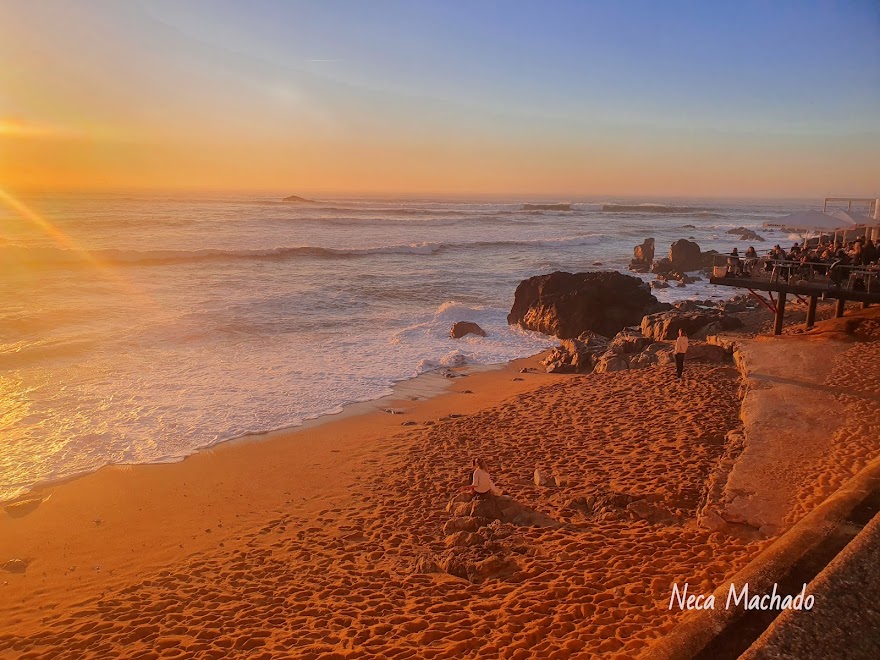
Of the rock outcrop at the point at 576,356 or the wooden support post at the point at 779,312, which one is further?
the rock outcrop at the point at 576,356

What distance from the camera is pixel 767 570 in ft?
15.0

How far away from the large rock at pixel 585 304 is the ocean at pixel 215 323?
3.62 feet

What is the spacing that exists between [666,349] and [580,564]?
9.25 m

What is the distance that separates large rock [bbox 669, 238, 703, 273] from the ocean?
3344 mm

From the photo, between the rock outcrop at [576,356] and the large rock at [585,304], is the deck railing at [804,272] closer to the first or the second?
the rock outcrop at [576,356]

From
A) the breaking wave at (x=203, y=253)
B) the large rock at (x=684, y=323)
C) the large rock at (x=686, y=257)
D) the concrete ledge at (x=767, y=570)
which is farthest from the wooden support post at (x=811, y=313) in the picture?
the breaking wave at (x=203, y=253)

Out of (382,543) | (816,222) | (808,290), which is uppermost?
(816,222)

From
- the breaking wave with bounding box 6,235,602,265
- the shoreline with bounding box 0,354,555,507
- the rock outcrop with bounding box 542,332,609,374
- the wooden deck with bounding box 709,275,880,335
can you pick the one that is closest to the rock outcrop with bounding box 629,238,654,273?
the breaking wave with bounding box 6,235,602,265

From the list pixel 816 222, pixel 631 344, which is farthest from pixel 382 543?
pixel 816 222

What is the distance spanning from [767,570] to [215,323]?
19509 mm

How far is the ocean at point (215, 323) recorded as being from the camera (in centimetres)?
1210

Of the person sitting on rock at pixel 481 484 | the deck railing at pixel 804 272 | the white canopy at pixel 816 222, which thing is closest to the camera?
the person sitting on rock at pixel 481 484

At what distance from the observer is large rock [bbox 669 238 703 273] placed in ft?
111

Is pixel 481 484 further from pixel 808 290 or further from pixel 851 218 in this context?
pixel 851 218
